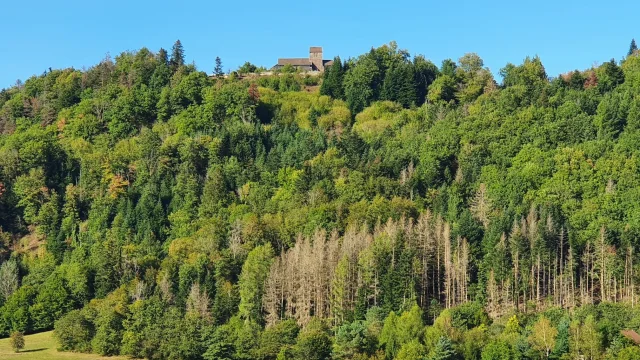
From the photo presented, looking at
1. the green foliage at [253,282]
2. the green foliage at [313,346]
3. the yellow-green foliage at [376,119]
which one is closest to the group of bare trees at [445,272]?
the green foliage at [253,282]

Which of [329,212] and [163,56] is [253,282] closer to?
[329,212]

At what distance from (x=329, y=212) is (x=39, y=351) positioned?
33.8 metres

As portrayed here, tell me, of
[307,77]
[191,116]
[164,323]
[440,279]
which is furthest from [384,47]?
[164,323]

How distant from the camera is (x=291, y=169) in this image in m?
127

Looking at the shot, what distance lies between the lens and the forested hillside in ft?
303

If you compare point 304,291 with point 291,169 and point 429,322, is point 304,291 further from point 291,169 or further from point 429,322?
point 291,169

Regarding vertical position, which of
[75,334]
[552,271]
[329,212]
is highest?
[329,212]

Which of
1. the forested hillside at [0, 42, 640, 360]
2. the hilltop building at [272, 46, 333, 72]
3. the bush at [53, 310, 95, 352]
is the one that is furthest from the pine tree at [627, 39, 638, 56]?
the bush at [53, 310, 95, 352]

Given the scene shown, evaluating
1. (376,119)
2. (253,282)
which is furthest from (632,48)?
(253,282)

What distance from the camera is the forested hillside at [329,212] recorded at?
92.4 metres

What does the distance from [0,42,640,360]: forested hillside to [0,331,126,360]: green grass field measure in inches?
69.3

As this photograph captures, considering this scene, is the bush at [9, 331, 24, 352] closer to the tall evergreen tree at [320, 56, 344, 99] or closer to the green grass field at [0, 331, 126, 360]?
the green grass field at [0, 331, 126, 360]

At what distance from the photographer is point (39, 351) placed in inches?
3868

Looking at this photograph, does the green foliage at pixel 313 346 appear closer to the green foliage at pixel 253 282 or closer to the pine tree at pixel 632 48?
the green foliage at pixel 253 282
